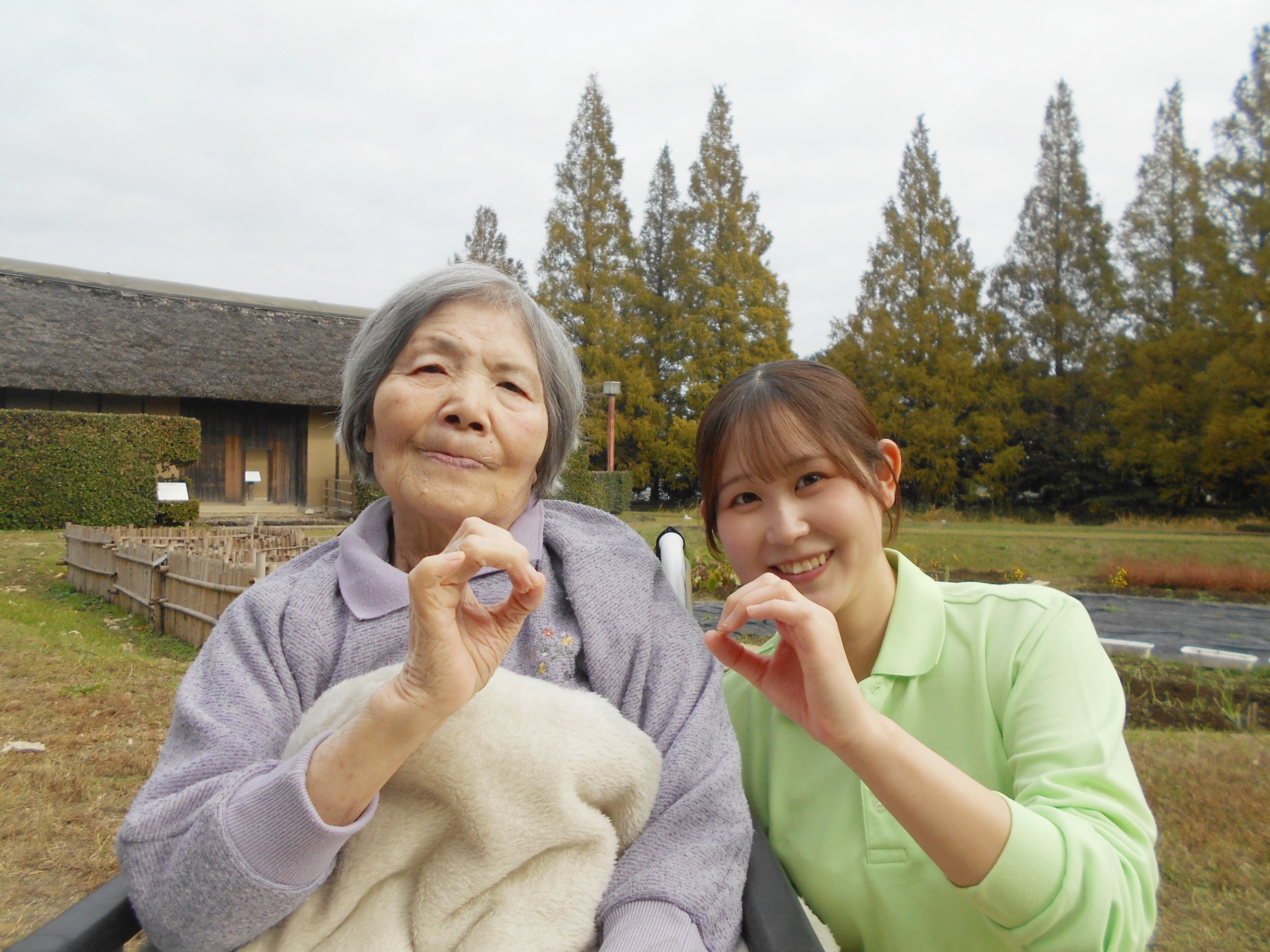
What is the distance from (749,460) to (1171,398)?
902 inches

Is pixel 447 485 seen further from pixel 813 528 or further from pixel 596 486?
pixel 596 486

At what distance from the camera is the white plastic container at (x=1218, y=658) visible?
221 inches

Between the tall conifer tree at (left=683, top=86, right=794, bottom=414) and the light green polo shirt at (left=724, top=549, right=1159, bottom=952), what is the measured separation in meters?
21.3

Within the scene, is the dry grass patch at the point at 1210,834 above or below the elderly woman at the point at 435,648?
below

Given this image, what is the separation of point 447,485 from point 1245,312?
22373 millimetres

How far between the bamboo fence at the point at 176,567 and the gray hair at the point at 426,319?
3495mm

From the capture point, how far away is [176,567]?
22.0 ft

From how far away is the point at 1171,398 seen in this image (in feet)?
66.7

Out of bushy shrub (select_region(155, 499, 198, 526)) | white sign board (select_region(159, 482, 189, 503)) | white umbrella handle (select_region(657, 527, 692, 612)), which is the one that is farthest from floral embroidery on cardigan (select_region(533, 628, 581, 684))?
bushy shrub (select_region(155, 499, 198, 526))

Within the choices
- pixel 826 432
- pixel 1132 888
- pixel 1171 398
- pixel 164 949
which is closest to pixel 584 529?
pixel 826 432

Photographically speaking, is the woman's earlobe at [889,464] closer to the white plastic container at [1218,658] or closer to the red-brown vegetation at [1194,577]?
the white plastic container at [1218,658]

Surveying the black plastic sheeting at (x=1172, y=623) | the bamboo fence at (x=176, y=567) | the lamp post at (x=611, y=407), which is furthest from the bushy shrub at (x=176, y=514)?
the black plastic sheeting at (x=1172, y=623)

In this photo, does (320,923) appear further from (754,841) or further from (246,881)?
(754,841)

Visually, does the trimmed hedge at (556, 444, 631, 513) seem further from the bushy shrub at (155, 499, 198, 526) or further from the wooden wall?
the wooden wall
